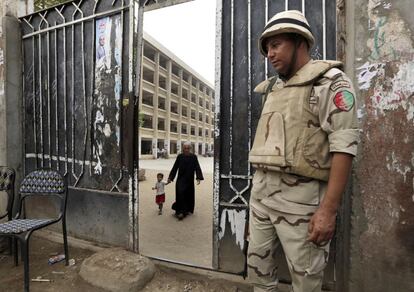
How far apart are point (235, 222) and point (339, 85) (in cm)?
Result: 182

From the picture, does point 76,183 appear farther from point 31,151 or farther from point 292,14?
point 292,14

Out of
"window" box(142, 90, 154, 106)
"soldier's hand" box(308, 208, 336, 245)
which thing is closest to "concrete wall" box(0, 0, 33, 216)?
"soldier's hand" box(308, 208, 336, 245)

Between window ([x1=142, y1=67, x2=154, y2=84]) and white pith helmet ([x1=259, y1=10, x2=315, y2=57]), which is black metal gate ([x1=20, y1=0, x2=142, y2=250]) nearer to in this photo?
white pith helmet ([x1=259, y1=10, x2=315, y2=57])

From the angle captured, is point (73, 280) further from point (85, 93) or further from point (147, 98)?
point (147, 98)

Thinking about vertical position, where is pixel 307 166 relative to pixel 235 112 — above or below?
below

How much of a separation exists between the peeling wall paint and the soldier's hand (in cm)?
143

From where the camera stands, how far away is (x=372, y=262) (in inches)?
86.8

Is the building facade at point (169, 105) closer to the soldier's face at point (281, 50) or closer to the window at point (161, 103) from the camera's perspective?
the window at point (161, 103)

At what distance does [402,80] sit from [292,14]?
3.38 ft

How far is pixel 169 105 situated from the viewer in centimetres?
4256

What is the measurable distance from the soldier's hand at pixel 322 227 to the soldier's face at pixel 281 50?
81 cm

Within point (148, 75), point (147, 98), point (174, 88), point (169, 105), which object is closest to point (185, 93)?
point (174, 88)

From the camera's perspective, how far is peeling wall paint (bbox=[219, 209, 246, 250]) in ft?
9.52

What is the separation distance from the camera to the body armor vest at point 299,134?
156 centimetres
